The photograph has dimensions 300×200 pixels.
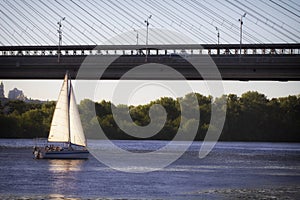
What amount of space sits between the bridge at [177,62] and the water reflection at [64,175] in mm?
16511

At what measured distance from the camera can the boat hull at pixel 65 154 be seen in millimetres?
77562

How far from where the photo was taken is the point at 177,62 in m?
90.2

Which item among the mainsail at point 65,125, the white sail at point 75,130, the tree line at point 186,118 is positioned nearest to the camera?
the mainsail at point 65,125

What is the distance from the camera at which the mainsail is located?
256 ft

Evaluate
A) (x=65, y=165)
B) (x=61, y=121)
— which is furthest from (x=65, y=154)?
(x=65, y=165)

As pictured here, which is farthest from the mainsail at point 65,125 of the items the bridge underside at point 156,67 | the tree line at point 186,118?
the tree line at point 186,118

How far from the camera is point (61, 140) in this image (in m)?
77.8

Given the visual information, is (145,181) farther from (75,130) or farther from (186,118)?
(186,118)

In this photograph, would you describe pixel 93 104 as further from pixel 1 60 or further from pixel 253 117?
pixel 1 60

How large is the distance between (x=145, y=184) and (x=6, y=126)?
358 feet

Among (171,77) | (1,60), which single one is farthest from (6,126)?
(171,77)

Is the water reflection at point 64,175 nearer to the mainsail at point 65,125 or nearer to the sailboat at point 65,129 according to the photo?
the sailboat at point 65,129

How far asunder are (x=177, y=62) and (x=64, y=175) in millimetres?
31119

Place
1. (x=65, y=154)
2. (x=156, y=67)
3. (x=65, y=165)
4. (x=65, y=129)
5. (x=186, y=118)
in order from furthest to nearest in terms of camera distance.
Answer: (x=186, y=118) < (x=156, y=67) < (x=65, y=129) < (x=65, y=154) < (x=65, y=165)
